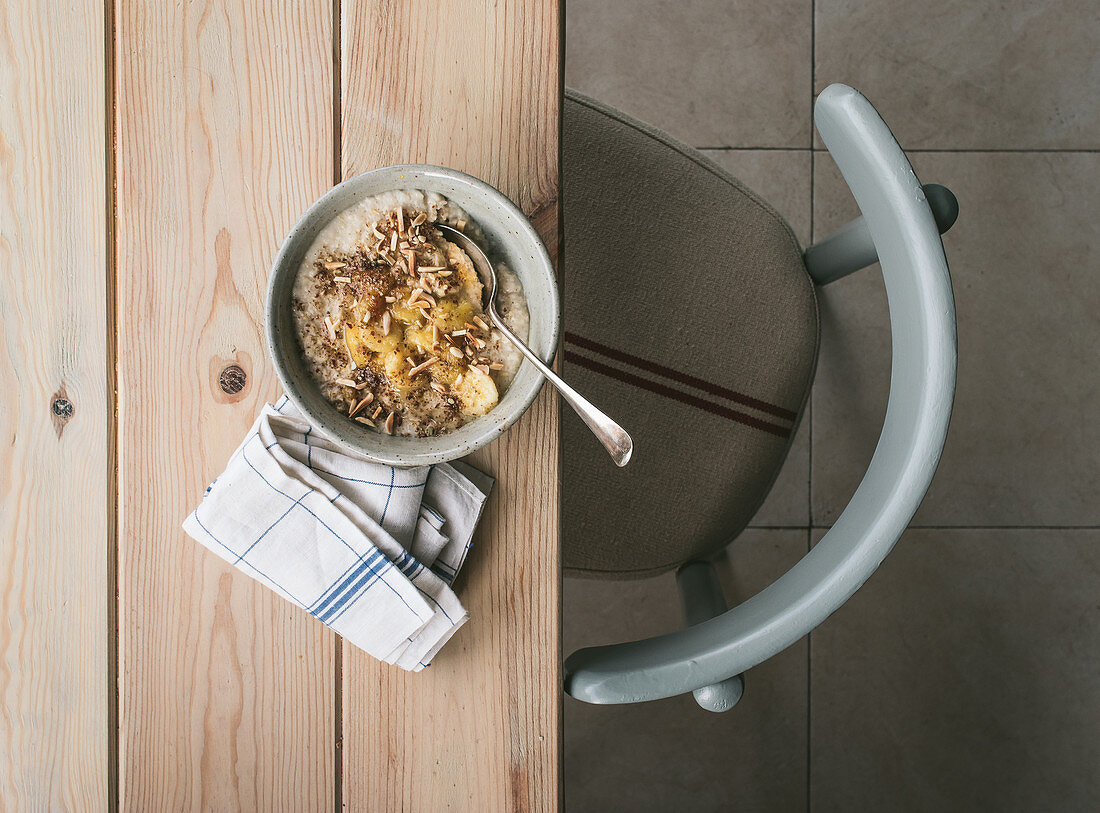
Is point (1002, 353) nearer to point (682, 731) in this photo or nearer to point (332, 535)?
point (682, 731)

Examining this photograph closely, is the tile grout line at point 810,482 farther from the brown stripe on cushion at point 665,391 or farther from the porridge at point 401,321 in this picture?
the porridge at point 401,321

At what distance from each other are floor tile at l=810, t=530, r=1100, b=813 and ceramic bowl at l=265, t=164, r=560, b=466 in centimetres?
107

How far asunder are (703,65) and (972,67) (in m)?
0.45

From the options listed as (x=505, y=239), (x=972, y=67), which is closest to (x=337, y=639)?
(x=505, y=239)

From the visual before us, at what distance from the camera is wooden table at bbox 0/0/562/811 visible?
56cm

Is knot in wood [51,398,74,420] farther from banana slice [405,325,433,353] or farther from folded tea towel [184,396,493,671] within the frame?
banana slice [405,325,433,353]

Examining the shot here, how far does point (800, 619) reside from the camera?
0.57 metres

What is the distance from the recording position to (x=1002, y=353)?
132 cm

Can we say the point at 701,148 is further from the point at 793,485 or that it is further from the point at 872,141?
the point at 872,141

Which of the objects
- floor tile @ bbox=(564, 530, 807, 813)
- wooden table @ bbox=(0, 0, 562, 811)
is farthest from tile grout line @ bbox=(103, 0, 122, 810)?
floor tile @ bbox=(564, 530, 807, 813)

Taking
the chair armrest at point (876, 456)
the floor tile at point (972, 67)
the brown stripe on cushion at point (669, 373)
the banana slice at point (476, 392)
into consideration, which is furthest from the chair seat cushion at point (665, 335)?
the floor tile at point (972, 67)

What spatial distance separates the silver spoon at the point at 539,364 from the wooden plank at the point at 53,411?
10.9 inches

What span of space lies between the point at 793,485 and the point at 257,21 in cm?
107

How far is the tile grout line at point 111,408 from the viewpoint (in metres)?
0.56
